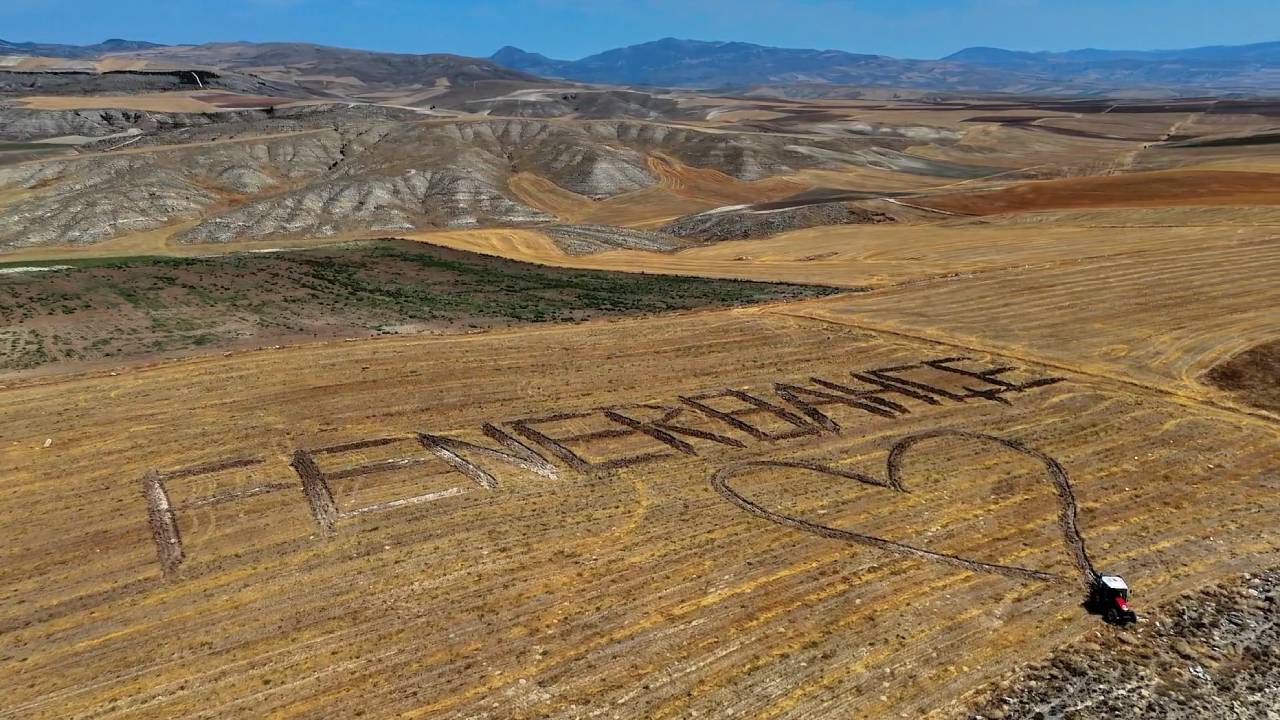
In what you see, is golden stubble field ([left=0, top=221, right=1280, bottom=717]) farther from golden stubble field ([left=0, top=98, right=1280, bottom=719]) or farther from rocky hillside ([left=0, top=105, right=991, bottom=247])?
Result: rocky hillside ([left=0, top=105, right=991, bottom=247])

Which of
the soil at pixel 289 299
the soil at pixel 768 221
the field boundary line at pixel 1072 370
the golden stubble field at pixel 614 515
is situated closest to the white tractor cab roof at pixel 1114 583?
the golden stubble field at pixel 614 515

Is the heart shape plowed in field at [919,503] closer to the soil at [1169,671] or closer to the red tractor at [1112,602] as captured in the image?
the red tractor at [1112,602]

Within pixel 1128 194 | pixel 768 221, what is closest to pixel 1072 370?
pixel 768 221

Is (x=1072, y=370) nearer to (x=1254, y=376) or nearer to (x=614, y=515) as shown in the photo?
(x=1254, y=376)

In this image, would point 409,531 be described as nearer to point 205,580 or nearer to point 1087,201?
point 205,580

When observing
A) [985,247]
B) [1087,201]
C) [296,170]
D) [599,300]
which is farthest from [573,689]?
[296,170]

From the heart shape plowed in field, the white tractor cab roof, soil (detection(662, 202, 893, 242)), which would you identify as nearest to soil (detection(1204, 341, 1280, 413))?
the heart shape plowed in field
